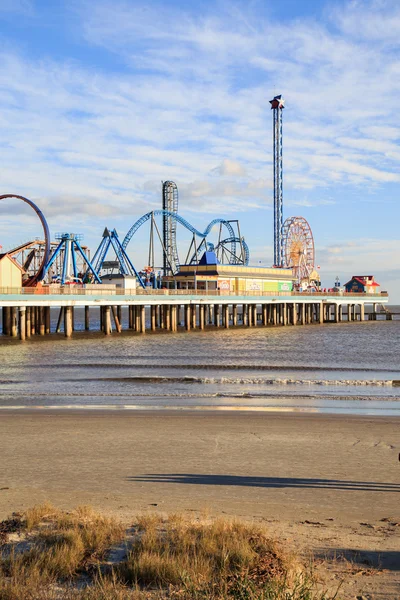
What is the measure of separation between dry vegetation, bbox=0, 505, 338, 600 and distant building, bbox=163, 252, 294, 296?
67.7 m

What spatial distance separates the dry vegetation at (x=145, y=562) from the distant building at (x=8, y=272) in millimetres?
48354

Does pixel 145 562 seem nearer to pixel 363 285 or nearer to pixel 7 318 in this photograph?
pixel 7 318

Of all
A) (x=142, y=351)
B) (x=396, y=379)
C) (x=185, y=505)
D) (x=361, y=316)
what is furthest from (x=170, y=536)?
(x=361, y=316)

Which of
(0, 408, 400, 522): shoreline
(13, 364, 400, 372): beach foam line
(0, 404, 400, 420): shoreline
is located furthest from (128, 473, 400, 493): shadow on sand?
(13, 364, 400, 372): beach foam line

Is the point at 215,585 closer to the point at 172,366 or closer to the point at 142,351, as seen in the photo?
the point at 172,366

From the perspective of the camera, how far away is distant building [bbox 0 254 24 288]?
54.1m

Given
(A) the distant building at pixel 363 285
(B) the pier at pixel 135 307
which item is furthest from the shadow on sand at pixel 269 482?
(A) the distant building at pixel 363 285

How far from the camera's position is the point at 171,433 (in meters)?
15.4

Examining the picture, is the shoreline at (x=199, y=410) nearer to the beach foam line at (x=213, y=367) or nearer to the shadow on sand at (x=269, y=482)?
the shadow on sand at (x=269, y=482)

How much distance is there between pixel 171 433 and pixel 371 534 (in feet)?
26.4

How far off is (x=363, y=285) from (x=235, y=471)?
107 metres

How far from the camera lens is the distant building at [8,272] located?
5406 centimetres

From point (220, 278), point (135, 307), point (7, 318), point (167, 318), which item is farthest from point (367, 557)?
point (220, 278)

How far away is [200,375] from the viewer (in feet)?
99.3
